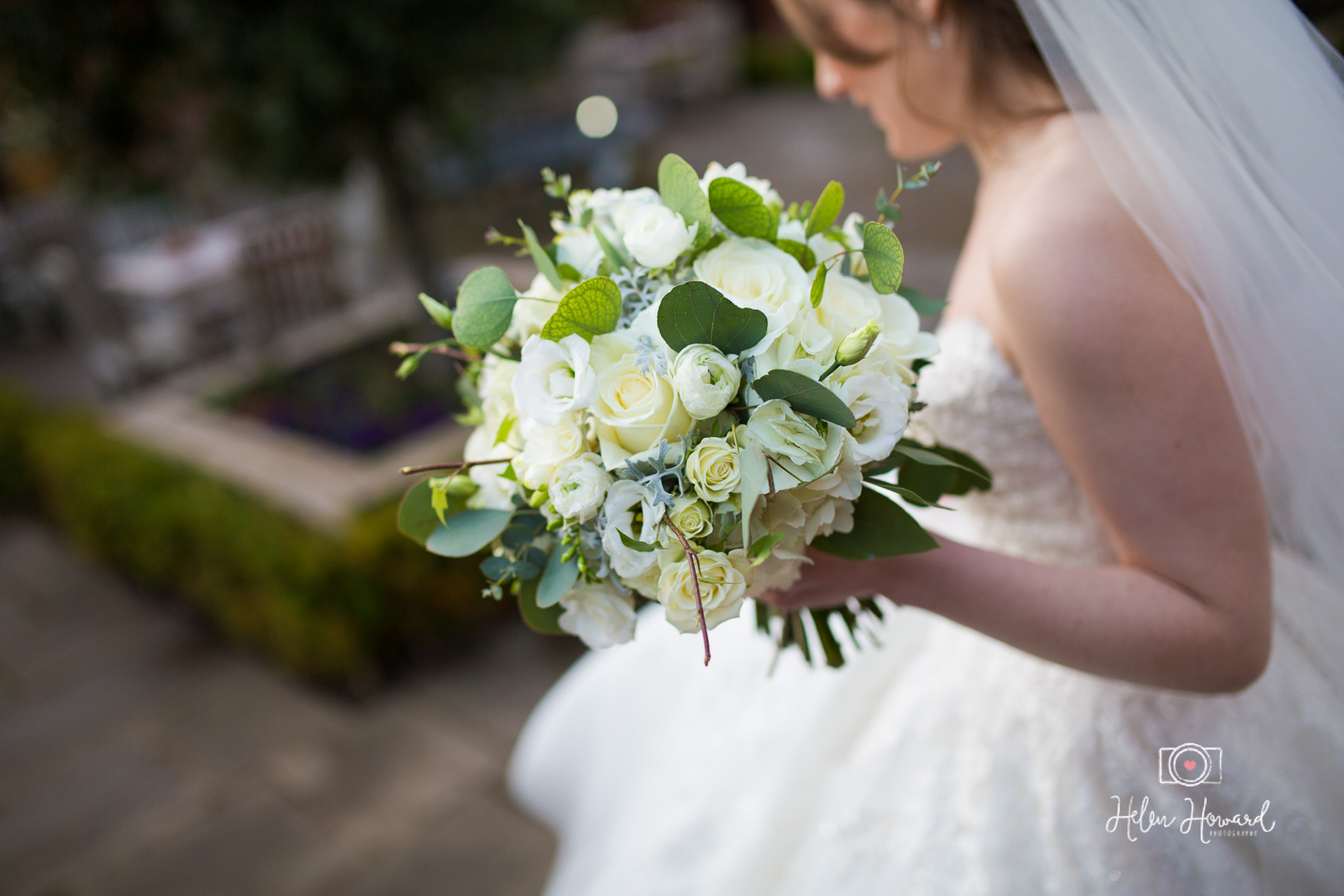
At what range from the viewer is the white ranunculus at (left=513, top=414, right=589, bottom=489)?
37.2 inches

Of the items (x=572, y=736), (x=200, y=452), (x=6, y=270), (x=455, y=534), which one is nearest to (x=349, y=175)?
(x=200, y=452)

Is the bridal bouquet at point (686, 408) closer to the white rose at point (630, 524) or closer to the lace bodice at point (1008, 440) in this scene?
the white rose at point (630, 524)

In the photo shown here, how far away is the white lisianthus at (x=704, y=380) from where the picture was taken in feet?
2.84

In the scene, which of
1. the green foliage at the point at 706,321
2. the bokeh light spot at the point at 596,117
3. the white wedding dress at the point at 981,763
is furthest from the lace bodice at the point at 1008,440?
the bokeh light spot at the point at 596,117

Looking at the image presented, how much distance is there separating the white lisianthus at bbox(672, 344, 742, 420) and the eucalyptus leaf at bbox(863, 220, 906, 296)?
214 millimetres

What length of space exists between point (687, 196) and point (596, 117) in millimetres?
13296

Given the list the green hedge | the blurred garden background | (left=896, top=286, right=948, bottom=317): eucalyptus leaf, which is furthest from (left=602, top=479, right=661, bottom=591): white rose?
the green hedge

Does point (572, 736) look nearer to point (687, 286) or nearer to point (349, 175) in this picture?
point (687, 286)

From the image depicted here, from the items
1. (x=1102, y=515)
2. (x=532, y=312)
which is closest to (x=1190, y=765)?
(x=1102, y=515)

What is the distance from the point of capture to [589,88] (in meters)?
15.7

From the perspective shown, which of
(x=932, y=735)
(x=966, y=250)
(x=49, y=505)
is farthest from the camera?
(x=49, y=505)

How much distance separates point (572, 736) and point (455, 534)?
94 centimetres

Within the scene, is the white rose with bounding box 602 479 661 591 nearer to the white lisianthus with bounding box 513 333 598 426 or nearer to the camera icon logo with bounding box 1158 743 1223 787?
the white lisianthus with bounding box 513 333 598 426

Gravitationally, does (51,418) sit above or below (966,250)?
below
